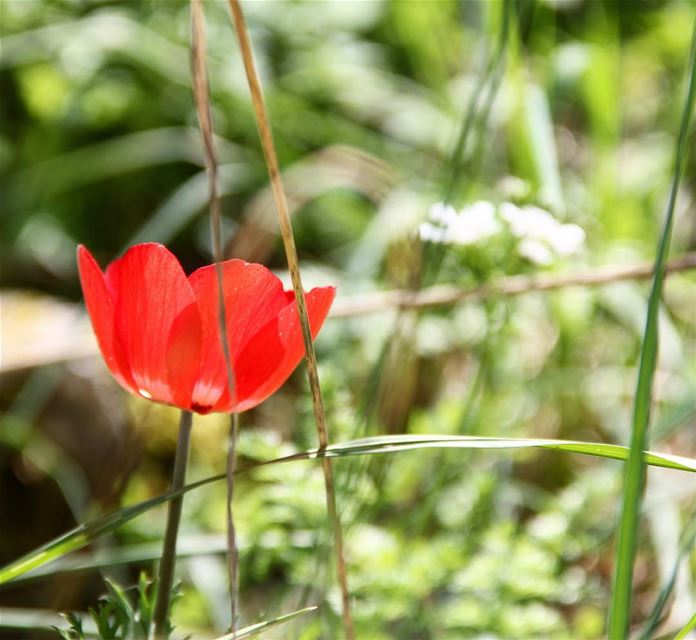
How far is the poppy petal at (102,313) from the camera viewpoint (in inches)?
25.3

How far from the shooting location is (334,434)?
42.3 inches

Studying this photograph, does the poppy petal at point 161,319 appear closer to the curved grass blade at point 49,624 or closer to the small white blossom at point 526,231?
the curved grass blade at point 49,624

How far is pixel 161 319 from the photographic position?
24.9 inches

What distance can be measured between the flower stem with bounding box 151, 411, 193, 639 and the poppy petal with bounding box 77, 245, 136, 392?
1.8 inches

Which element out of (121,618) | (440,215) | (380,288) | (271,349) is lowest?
(121,618)

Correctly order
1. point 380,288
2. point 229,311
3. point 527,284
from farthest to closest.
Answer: point 380,288 → point 527,284 → point 229,311

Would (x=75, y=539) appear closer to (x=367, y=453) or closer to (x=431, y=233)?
(x=367, y=453)

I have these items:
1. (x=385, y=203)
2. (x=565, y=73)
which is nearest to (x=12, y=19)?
(x=385, y=203)

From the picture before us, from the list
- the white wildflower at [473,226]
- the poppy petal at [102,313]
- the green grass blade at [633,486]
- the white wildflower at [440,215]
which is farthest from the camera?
the white wildflower at [473,226]

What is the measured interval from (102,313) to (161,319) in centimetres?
4

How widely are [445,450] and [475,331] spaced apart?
0.52m

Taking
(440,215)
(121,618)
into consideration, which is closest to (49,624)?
(121,618)

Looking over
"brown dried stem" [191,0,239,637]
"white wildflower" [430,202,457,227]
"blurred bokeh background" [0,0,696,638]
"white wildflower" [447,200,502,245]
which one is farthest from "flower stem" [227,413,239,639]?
"white wildflower" [447,200,502,245]

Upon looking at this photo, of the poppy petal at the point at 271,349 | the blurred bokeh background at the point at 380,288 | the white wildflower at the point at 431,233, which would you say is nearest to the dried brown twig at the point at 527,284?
the blurred bokeh background at the point at 380,288
